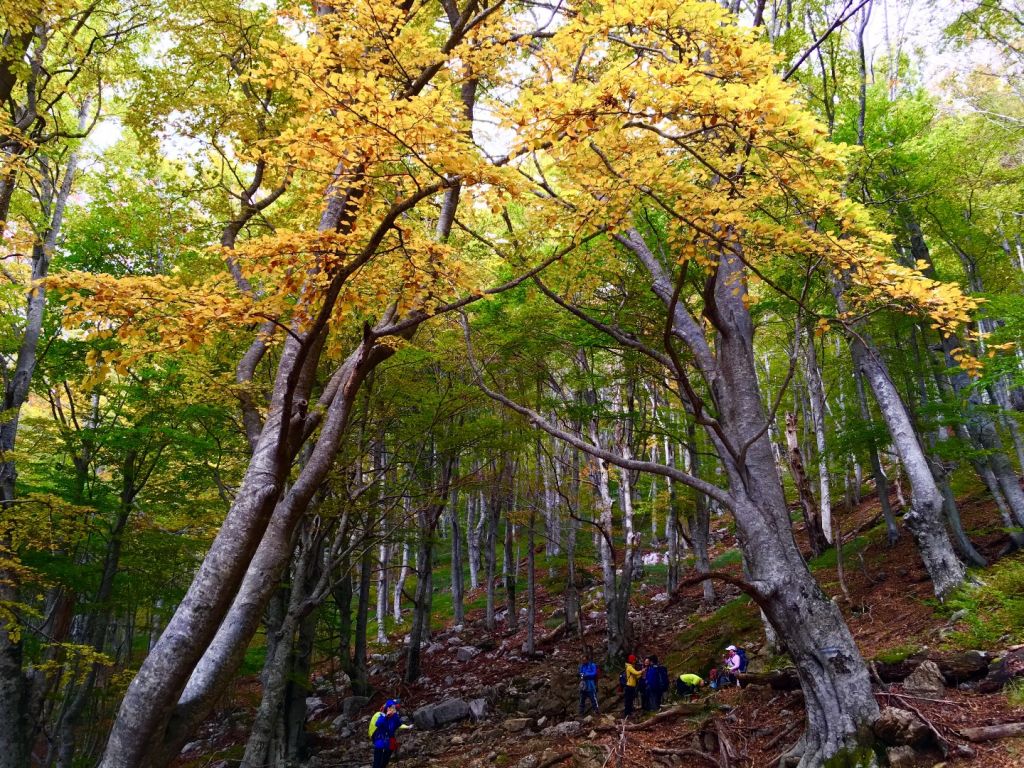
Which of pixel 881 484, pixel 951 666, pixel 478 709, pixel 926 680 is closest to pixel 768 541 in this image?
pixel 926 680

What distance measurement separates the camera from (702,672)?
10.3 m

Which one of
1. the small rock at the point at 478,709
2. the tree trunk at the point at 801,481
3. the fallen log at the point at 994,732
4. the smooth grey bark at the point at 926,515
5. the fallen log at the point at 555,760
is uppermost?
the tree trunk at the point at 801,481

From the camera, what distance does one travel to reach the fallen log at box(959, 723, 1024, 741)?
4338 millimetres

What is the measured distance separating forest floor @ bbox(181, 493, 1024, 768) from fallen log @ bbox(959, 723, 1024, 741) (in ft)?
0.18

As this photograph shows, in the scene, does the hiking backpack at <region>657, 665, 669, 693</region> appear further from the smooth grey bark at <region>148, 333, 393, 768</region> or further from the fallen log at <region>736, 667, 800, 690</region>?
the smooth grey bark at <region>148, 333, 393, 768</region>

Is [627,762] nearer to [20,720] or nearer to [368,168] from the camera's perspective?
[368,168]

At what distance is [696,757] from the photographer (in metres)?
6.28

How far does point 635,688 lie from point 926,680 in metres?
5.04

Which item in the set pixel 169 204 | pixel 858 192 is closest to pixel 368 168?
pixel 169 204

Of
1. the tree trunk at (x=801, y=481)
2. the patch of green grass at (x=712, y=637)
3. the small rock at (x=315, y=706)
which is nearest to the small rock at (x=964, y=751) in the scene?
the patch of green grass at (x=712, y=637)

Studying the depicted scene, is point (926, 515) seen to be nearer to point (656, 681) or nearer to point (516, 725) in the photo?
point (656, 681)

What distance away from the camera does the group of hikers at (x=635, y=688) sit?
8742 millimetres

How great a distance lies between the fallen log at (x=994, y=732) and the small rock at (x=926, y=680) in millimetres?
902

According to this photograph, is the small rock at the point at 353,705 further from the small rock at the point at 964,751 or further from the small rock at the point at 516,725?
the small rock at the point at 964,751
